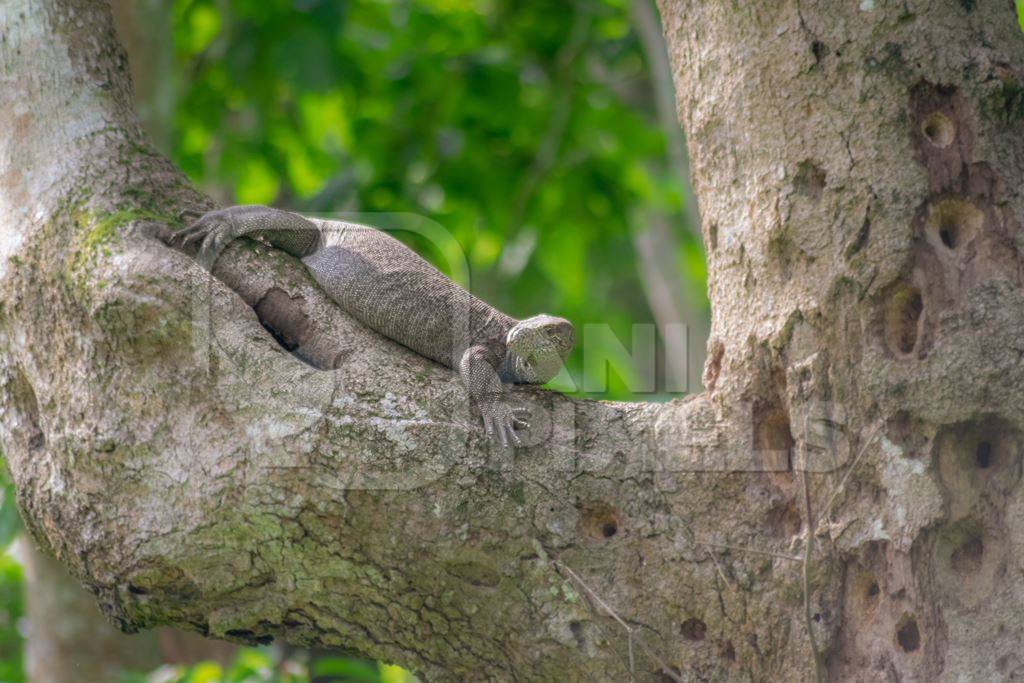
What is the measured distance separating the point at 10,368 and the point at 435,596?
1.96m

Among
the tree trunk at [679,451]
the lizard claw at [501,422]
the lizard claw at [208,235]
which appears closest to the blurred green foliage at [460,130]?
the lizard claw at [208,235]

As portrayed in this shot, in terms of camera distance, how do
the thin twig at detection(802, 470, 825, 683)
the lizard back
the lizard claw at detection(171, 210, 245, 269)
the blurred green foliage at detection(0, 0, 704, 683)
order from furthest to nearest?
the blurred green foliage at detection(0, 0, 704, 683), the lizard back, the lizard claw at detection(171, 210, 245, 269), the thin twig at detection(802, 470, 825, 683)

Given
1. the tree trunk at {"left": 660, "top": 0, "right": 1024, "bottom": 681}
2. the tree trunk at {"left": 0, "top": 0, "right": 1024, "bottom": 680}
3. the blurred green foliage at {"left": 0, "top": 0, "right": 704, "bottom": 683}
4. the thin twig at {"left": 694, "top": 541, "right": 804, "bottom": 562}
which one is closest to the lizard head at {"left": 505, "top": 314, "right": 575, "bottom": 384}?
the tree trunk at {"left": 0, "top": 0, "right": 1024, "bottom": 680}

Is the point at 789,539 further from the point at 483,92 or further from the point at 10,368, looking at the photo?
the point at 483,92

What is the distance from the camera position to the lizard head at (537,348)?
5.50 metres

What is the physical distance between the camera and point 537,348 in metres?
5.51

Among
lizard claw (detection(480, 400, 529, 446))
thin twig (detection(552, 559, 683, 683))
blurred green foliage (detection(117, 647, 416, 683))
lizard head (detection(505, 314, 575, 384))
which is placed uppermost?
lizard head (detection(505, 314, 575, 384))

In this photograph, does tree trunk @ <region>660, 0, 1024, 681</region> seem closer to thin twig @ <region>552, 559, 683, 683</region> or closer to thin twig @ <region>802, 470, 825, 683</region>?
thin twig @ <region>802, 470, 825, 683</region>

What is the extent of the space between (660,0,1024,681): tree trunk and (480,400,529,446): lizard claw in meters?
0.83

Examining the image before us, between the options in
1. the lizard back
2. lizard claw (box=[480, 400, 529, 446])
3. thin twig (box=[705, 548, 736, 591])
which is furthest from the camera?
the lizard back

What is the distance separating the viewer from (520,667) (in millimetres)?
4195

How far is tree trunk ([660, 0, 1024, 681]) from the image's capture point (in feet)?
13.0

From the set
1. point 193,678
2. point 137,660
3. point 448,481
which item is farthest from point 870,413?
point 137,660

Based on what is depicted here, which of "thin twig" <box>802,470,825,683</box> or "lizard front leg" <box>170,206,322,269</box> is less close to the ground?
"lizard front leg" <box>170,206,322,269</box>
